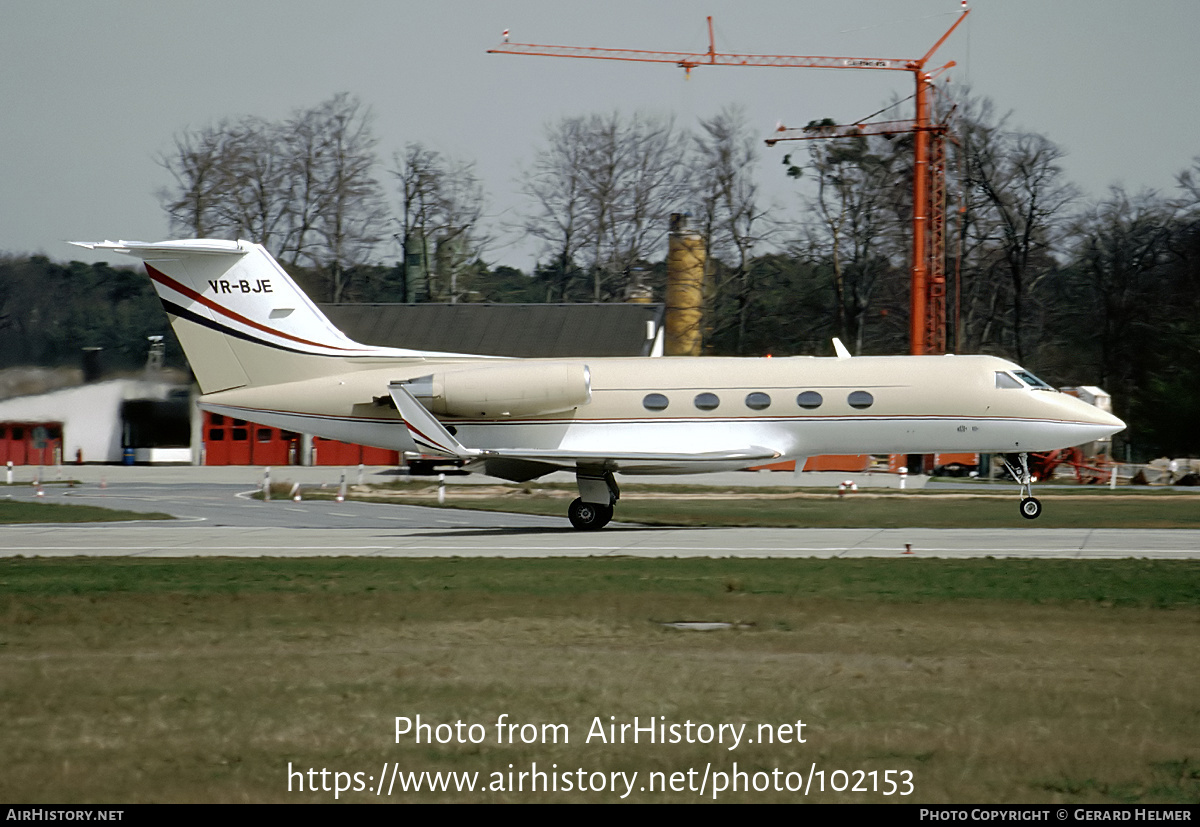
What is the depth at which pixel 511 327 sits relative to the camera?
56.0m

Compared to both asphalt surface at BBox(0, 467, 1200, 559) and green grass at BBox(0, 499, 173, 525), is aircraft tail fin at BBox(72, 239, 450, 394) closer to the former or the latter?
asphalt surface at BBox(0, 467, 1200, 559)

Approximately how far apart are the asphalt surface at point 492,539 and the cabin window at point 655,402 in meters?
2.32

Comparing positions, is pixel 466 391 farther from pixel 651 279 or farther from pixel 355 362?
pixel 651 279

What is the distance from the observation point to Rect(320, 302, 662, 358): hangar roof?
178 ft

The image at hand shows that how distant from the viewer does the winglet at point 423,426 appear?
22766mm

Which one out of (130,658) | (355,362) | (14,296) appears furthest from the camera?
(14,296)

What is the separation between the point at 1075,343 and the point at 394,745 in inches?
2761

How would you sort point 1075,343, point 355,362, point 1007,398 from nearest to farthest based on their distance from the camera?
1. point 1007,398
2. point 355,362
3. point 1075,343

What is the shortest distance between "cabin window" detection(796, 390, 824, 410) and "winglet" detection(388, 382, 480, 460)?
607cm

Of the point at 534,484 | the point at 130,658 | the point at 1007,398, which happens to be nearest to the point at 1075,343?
the point at 534,484

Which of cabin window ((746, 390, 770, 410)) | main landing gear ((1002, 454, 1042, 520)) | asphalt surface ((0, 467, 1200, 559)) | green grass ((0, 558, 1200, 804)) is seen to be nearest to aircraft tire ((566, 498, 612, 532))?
asphalt surface ((0, 467, 1200, 559))

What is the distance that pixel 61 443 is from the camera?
57.2 m

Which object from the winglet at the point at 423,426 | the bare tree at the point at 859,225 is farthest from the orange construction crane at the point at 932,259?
the winglet at the point at 423,426

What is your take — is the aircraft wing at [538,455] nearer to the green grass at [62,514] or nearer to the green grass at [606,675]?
the green grass at [606,675]
